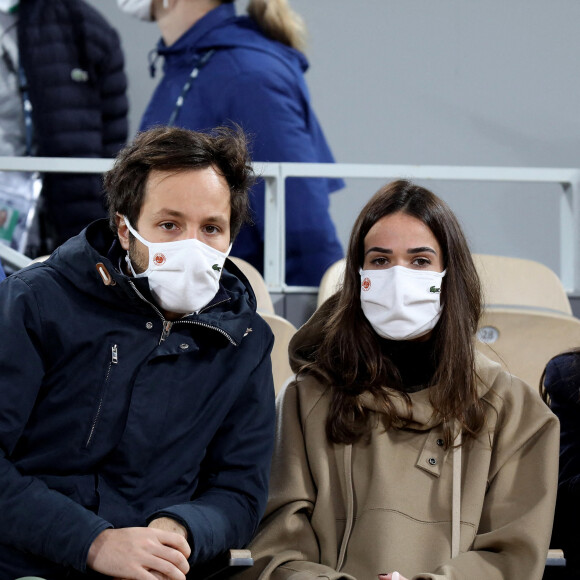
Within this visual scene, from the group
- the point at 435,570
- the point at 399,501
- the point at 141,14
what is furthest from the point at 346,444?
the point at 141,14

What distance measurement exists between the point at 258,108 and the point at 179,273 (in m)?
1.88

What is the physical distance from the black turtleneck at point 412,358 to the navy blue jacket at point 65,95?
2.20 metres

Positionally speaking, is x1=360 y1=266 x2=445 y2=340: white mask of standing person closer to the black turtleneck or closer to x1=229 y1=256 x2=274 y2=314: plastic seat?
the black turtleneck

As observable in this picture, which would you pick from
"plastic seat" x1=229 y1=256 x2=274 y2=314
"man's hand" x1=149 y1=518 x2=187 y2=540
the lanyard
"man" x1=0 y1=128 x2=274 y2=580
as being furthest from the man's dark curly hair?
the lanyard

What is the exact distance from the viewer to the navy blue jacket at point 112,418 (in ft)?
7.48

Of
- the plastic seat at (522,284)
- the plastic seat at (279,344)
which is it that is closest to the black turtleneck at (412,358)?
the plastic seat at (279,344)

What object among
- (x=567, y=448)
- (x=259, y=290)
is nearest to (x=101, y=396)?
(x=567, y=448)

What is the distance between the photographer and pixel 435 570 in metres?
2.51

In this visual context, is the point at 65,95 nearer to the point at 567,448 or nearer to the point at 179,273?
the point at 179,273

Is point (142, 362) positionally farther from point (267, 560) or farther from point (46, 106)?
point (46, 106)

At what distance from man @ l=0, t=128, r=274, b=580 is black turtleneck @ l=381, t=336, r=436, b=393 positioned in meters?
0.36

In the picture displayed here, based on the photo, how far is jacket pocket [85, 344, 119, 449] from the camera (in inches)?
93.7

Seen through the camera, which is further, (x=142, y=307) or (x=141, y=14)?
(x=141, y=14)

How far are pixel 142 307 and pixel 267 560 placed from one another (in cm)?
65
